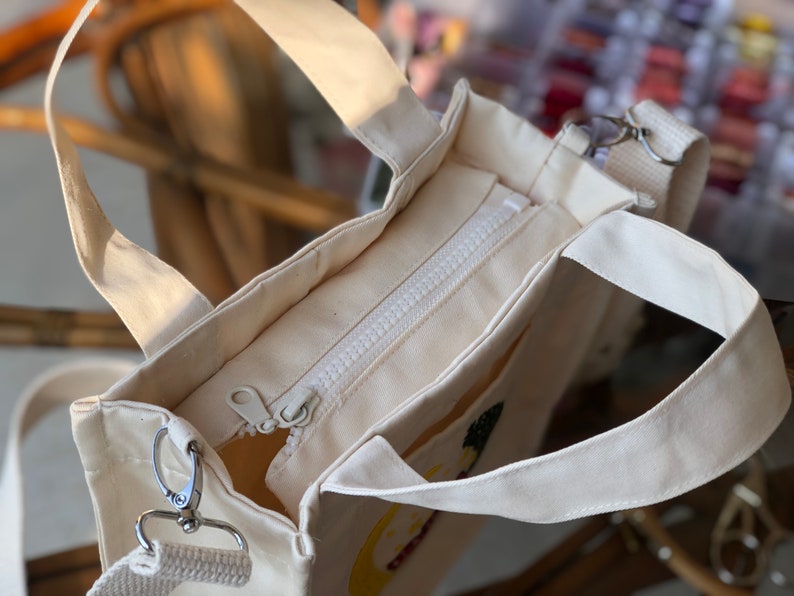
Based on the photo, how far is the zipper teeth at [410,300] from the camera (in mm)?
350

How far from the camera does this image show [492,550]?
69 centimetres

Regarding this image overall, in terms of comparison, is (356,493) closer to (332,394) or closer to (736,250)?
(332,394)

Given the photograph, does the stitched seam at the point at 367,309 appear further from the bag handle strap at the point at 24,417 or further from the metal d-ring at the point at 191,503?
the bag handle strap at the point at 24,417

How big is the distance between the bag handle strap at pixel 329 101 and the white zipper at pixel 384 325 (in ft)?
0.15

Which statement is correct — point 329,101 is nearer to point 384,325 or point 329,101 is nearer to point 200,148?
point 384,325

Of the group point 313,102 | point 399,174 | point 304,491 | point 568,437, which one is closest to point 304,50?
point 399,174

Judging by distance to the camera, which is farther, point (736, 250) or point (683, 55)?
point (683, 55)

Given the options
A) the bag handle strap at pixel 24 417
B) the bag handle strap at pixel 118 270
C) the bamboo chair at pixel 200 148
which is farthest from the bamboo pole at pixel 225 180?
the bag handle strap at pixel 118 270

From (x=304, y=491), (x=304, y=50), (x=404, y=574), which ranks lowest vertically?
(x=404, y=574)

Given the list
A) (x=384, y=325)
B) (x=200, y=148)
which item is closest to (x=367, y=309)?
(x=384, y=325)

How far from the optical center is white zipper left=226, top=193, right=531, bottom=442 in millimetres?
331

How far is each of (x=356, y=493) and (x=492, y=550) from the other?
16.9 inches

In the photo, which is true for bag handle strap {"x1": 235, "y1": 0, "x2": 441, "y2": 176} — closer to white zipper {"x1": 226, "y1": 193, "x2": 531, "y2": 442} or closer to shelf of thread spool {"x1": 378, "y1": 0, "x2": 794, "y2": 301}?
white zipper {"x1": 226, "y1": 193, "x2": 531, "y2": 442}

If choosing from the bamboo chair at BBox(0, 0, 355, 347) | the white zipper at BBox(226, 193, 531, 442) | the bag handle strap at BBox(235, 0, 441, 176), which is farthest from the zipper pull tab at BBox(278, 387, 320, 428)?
the bamboo chair at BBox(0, 0, 355, 347)
